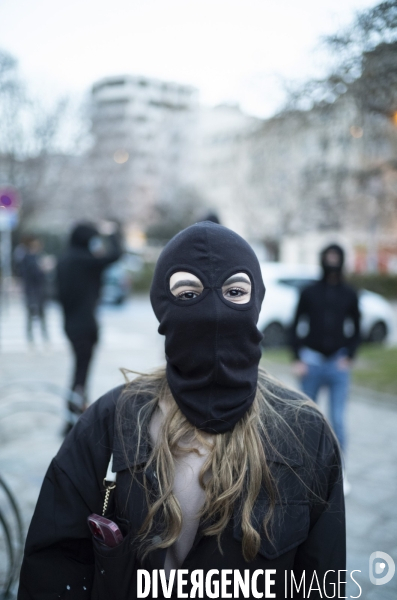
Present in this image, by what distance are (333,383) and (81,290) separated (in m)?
2.68

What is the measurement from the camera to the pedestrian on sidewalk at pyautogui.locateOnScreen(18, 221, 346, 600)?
1.56m

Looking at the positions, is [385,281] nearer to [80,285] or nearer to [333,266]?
[333,266]

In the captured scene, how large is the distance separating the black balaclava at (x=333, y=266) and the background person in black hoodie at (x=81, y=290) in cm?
209

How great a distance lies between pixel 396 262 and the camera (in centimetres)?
3167

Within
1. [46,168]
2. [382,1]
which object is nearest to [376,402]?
[382,1]

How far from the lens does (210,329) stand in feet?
5.11

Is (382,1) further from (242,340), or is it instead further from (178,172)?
(178,172)

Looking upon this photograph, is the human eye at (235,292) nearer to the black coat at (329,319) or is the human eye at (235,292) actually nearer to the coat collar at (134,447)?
the coat collar at (134,447)

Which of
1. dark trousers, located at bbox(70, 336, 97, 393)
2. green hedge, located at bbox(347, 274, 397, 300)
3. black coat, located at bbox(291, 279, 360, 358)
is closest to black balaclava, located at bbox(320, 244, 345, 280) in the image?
black coat, located at bbox(291, 279, 360, 358)

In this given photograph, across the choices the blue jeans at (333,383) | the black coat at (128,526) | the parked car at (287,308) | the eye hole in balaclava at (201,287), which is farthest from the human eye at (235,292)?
the parked car at (287,308)

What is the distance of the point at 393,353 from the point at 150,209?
2639 centimetres

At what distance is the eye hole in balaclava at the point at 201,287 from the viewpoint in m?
1.57

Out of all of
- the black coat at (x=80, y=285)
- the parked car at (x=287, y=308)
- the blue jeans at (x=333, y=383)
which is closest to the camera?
the blue jeans at (x=333, y=383)

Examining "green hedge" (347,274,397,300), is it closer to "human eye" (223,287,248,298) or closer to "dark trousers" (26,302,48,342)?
"dark trousers" (26,302,48,342)
